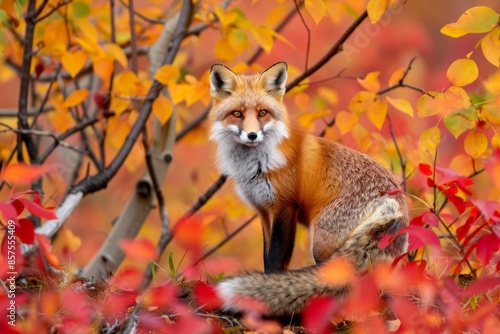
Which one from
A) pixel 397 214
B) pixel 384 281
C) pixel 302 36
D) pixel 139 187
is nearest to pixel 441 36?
pixel 302 36

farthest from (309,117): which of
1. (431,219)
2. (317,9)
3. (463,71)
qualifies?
(431,219)

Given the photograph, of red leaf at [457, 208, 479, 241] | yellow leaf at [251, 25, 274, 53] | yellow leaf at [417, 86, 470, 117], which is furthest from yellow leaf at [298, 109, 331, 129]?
red leaf at [457, 208, 479, 241]

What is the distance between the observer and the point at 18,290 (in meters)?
4.08

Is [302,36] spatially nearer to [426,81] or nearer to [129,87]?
[426,81]

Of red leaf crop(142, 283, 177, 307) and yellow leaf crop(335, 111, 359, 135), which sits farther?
yellow leaf crop(335, 111, 359, 135)

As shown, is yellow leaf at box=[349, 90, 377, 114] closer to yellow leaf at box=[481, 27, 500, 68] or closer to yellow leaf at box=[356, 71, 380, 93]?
yellow leaf at box=[356, 71, 380, 93]

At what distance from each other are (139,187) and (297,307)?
3034 millimetres

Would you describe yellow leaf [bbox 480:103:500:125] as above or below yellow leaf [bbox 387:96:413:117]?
above

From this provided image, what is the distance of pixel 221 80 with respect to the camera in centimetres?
492

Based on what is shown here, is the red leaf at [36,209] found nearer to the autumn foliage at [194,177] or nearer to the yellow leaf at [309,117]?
the autumn foliage at [194,177]

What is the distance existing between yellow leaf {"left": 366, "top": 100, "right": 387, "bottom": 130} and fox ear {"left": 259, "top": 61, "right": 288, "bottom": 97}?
0.72 meters

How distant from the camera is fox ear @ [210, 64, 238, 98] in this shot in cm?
485

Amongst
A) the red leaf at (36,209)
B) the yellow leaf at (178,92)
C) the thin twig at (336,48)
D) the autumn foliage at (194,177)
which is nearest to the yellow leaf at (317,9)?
the autumn foliage at (194,177)

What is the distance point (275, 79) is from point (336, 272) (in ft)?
5.60
